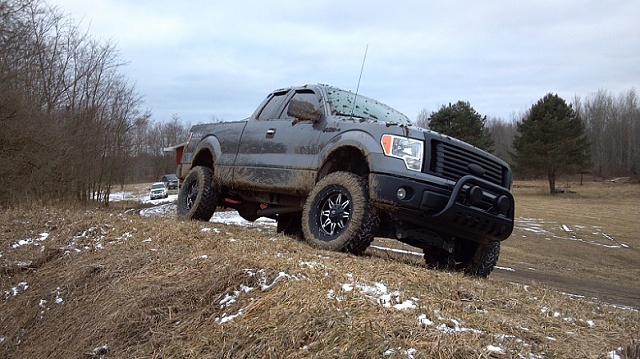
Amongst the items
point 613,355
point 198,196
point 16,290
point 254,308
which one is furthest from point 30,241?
point 613,355

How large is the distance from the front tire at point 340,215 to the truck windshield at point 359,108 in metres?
1.20

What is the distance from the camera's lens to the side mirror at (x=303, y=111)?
5.89 m

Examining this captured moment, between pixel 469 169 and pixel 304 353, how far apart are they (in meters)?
3.22

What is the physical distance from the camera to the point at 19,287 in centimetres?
546

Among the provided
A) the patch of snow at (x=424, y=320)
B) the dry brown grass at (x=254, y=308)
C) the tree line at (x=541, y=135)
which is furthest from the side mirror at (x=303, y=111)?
the tree line at (x=541, y=135)

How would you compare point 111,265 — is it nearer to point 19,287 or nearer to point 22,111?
point 19,287

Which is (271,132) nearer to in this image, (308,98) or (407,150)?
(308,98)

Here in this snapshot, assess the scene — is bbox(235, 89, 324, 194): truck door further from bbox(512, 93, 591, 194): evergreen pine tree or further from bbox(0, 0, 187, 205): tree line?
bbox(512, 93, 591, 194): evergreen pine tree

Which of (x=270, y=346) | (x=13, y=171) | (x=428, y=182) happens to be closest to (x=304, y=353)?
(x=270, y=346)

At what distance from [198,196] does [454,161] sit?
3832mm

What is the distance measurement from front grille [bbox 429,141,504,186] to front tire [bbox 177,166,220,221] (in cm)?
359

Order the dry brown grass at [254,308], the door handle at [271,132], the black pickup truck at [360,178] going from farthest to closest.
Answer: the door handle at [271,132]
the black pickup truck at [360,178]
the dry brown grass at [254,308]

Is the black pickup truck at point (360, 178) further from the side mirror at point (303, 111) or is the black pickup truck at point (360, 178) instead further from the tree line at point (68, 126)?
the tree line at point (68, 126)

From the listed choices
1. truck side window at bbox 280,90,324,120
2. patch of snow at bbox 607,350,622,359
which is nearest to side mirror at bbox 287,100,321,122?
truck side window at bbox 280,90,324,120
